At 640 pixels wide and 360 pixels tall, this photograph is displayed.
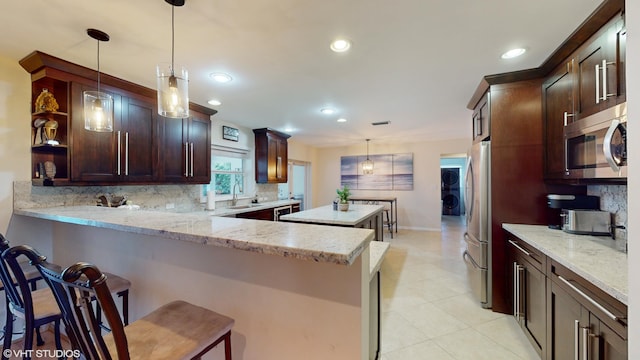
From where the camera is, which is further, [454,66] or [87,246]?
[454,66]

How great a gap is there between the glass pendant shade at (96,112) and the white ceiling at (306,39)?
1.29ft

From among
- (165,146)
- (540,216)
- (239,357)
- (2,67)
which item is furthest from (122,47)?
(540,216)

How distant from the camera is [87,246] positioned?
2.03m

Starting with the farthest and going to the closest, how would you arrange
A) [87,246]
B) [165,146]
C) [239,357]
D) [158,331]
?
1. [165,146]
2. [87,246]
3. [239,357]
4. [158,331]

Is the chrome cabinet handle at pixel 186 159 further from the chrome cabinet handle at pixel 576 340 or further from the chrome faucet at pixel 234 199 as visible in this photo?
the chrome cabinet handle at pixel 576 340

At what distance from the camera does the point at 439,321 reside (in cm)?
238

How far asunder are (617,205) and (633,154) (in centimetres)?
192

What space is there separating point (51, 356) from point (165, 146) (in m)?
2.07

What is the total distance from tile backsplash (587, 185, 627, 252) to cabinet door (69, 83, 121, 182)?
4.10m

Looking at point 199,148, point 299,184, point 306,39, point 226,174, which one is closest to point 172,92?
point 306,39

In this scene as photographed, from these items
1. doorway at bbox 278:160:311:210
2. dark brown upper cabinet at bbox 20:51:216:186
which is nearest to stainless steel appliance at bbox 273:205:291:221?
doorway at bbox 278:160:311:210

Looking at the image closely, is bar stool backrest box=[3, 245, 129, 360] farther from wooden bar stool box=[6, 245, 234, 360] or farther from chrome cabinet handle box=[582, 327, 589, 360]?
chrome cabinet handle box=[582, 327, 589, 360]

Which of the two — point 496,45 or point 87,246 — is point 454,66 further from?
point 87,246

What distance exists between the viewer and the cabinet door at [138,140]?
2635 mm
